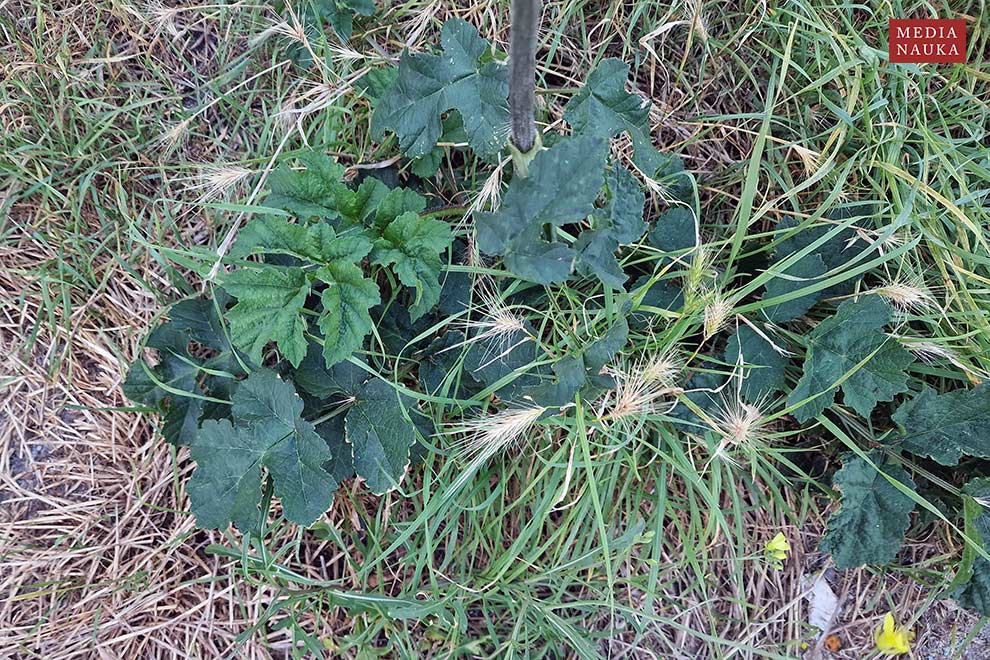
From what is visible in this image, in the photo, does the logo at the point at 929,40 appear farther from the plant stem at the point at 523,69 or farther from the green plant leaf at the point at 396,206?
the green plant leaf at the point at 396,206

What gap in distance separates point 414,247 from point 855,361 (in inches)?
38.0

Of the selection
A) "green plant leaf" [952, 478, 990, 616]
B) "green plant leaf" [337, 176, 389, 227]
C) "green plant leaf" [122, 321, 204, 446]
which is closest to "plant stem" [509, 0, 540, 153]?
"green plant leaf" [337, 176, 389, 227]

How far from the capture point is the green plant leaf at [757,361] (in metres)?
1.53

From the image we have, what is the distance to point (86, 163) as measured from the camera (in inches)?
71.5

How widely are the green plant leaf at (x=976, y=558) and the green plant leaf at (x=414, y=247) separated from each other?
1232 mm

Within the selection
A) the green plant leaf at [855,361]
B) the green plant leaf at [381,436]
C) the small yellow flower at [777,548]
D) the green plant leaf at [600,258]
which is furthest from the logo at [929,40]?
the green plant leaf at [381,436]

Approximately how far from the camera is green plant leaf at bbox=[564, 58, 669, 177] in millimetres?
1471

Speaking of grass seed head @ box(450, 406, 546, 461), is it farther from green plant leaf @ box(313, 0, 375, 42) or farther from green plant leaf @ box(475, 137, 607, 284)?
green plant leaf @ box(313, 0, 375, 42)

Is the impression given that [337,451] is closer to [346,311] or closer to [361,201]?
[346,311]

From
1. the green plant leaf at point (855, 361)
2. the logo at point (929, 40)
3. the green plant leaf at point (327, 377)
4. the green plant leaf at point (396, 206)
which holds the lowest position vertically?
the green plant leaf at point (327, 377)

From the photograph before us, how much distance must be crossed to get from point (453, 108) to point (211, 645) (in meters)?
1.43

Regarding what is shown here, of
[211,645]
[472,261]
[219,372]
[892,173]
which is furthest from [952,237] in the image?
[211,645]

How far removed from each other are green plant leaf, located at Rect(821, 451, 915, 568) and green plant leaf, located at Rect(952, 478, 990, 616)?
110 millimetres

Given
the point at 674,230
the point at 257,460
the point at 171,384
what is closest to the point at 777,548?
the point at 674,230
